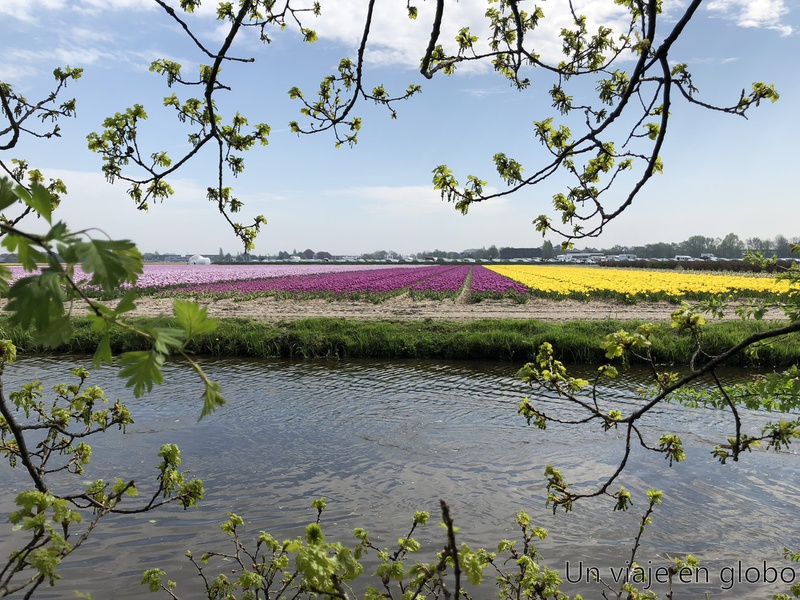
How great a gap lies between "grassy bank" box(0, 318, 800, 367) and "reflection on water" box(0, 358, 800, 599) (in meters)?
3.40

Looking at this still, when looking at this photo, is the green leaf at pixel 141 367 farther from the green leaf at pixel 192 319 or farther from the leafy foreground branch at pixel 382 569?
the leafy foreground branch at pixel 382 569

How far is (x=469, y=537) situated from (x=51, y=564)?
442 centimetres

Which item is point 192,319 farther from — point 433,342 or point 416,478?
point 433,342

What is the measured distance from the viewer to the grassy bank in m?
13.5

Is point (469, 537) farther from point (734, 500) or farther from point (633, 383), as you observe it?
point (633, 383)

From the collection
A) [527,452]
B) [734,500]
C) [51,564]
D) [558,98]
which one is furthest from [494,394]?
[51,564]

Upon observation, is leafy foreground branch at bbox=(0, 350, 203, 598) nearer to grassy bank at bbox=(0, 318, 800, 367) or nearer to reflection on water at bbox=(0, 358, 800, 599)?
reflection on water at bbox=(0, 358, 800, 599)

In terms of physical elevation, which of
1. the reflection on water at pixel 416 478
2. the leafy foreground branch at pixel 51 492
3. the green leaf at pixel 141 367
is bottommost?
the reflection on water at pixel 416 478

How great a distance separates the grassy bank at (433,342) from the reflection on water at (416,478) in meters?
3.40

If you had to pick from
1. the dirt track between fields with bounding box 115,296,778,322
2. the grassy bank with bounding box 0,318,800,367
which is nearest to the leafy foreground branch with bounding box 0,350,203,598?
the grassy bank with bounding box 0,318,800,367

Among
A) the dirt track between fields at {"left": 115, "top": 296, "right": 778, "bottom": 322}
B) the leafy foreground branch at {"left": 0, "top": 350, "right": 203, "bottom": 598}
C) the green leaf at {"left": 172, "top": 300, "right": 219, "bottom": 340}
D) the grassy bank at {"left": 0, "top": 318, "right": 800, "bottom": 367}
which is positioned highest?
the green leaf at {"left": 172, "top": 300, "right": 219, "bottom": 340}

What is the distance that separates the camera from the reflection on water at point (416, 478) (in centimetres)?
503

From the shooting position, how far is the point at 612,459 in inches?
279

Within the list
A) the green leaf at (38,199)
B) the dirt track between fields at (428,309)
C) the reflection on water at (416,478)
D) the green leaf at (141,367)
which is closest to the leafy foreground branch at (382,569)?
the reflection on water at (416,478)
